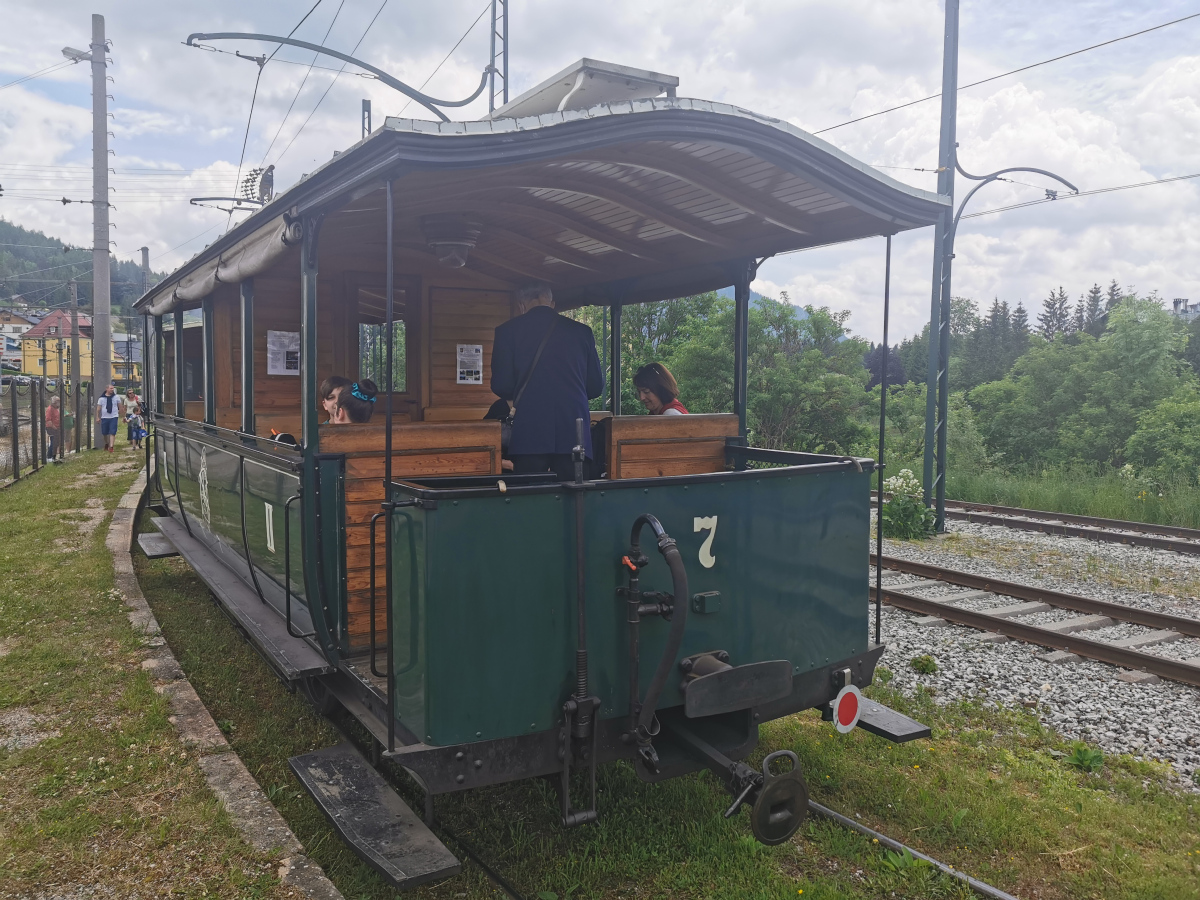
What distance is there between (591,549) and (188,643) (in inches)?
180

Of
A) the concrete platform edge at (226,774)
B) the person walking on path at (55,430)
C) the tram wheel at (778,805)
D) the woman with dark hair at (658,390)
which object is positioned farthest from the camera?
the person walking on path at (55,430)

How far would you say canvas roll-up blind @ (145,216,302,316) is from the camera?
Result: 3.85 meters

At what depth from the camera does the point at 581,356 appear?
4.44 m

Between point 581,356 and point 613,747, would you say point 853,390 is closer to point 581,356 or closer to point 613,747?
point 581,356

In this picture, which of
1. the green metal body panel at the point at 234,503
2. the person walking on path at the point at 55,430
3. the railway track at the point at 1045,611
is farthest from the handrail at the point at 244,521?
the person walking on path at the point at 55,430

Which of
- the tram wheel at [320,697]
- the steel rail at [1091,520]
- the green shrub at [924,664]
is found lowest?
the green shrub at [924,664]

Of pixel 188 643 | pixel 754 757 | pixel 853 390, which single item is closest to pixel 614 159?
pixel 754 757

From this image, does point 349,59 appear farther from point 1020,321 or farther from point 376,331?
point 1020,321

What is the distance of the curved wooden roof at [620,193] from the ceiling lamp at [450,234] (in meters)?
0.07

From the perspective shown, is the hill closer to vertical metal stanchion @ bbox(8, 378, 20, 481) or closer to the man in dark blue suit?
vertical metal stanchion @ bbox(8, 378, 20, 481)

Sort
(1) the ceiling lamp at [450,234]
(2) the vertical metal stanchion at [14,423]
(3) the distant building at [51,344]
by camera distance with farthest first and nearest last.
Result: (3) the distant building at [51,344]
(2) the vertical metal stanchion at [14,423]
(1) the ceiling lamp at [450,234]

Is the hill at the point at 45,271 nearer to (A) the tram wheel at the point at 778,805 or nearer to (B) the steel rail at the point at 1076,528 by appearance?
(B) the steel rail at the point at 1076,528

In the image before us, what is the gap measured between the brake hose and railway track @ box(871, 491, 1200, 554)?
879 cm

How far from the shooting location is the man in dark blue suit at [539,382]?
4312 mm
